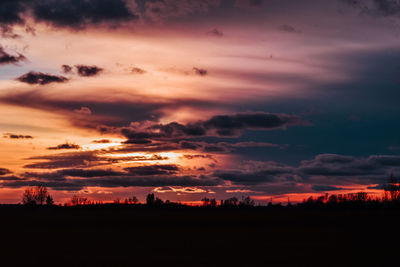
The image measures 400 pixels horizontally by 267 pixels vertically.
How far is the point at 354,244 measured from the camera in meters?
70.2

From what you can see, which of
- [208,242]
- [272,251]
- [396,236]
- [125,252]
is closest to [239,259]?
[272,251]

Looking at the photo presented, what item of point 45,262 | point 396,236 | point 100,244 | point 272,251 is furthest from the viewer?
point 396,236

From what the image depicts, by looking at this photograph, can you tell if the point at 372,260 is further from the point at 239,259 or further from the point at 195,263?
the point at 195,263

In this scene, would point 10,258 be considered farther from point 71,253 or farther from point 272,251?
point 272,251

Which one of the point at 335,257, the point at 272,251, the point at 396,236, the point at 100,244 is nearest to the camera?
the point at 335,257

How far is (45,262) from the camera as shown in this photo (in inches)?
1906

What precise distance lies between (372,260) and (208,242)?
24.4 m

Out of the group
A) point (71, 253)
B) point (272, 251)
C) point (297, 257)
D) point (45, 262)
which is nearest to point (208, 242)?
point (272, 251)

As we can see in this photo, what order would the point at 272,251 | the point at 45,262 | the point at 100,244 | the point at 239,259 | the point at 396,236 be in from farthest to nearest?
the point at 396,236
the point at 100,244
the point at 272,251
the point at 239,259
the point at 45,262

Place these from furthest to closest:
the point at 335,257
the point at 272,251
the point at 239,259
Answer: the point at 272,251 → the point at 335,257 → the point at 239,259

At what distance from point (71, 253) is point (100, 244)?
1052 cm

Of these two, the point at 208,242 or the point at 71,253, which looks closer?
the point at 71,253

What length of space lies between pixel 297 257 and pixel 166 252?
15.2m

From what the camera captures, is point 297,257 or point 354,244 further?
point 354,244
